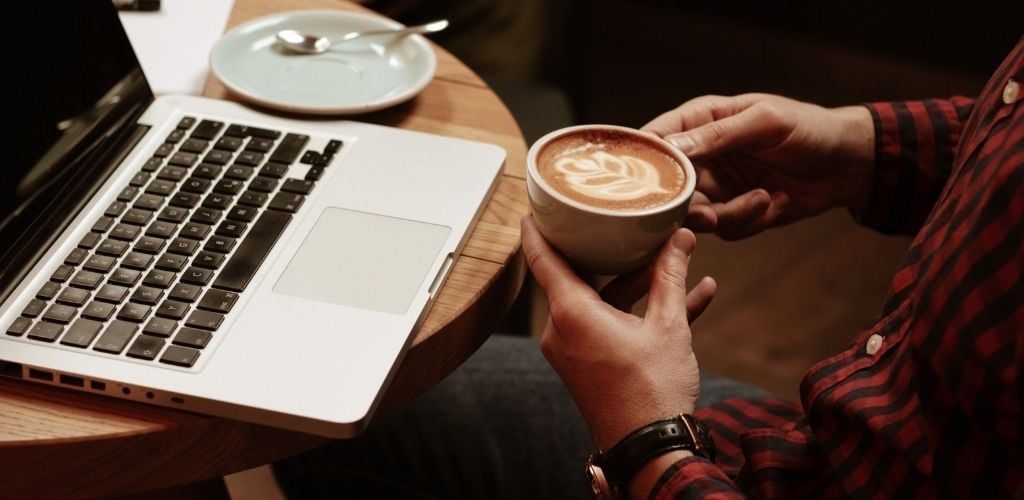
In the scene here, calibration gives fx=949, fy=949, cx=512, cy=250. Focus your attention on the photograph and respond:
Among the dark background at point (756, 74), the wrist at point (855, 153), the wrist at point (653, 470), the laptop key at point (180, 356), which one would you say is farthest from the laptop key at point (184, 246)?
the dark background at point (756, 74)

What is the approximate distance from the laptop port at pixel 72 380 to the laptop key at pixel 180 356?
52 mm

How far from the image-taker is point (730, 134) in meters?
0.89

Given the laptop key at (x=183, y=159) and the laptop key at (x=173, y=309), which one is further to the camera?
the laptop key at (x=183, y=159)

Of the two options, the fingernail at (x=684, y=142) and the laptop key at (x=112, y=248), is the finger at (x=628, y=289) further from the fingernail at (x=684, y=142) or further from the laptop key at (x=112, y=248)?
the laptop key at (x=112, y=248)

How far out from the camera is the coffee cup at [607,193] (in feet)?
2.22

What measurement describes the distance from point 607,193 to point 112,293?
36 cm

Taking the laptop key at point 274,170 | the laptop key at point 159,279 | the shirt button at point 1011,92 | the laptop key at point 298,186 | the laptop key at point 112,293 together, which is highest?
the shirt button at point 1011,92

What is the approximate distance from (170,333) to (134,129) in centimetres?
26

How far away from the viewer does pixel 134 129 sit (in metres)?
0.81

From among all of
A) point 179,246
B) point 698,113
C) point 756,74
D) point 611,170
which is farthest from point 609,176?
point 756,74

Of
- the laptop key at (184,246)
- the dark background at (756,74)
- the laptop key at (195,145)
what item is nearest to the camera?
the laptop key at (184,246)

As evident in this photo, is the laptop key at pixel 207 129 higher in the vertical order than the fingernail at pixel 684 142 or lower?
higher

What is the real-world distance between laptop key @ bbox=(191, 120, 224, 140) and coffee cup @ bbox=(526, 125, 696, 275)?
11.3 inches

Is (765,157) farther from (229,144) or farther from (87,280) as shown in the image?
(87,280)
